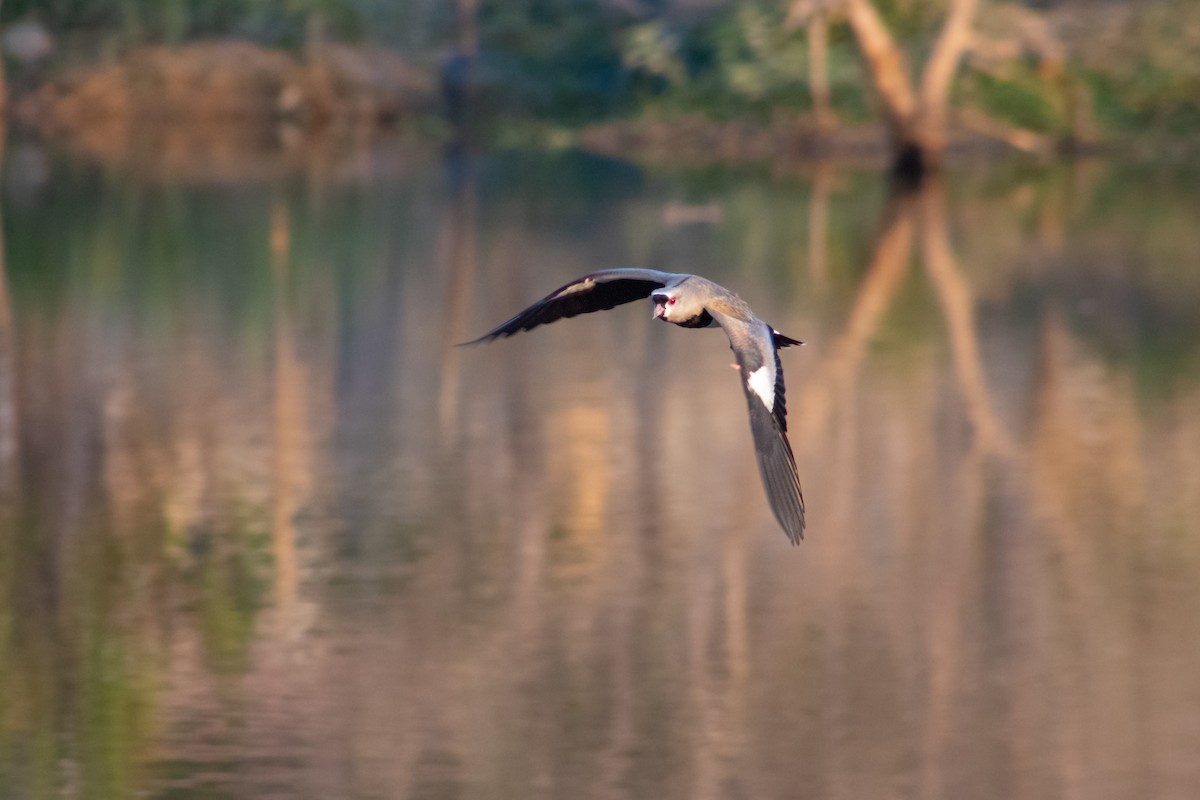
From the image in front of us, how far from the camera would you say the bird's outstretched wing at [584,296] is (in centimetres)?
633

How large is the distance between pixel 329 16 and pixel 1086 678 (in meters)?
42.6

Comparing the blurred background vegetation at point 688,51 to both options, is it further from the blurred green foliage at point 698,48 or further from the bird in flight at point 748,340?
the bird in flight at point 748,340

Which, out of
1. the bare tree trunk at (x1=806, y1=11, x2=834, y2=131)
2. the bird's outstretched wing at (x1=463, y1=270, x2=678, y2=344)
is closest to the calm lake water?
the bird's outstretched wing at (x1=463, y1=270, x2=678, y2=344)

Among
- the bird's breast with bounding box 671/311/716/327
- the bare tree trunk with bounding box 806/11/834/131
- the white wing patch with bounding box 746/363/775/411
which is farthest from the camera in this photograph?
the bare tree trunk with bounding box 806/11/834/131

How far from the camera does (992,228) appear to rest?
29391 mm

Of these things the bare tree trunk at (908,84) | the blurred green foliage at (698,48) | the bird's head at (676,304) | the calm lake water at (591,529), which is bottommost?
the calm lake water at (591,529)

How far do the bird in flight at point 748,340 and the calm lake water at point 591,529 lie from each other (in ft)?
9.14

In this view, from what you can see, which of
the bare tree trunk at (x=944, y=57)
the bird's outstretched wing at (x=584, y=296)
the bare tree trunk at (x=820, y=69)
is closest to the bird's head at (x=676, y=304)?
the bird's outstretched wing at (x=584, y=296)

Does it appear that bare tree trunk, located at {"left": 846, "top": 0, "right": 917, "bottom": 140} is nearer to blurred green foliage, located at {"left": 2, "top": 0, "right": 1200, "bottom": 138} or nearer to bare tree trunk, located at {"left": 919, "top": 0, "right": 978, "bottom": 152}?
bare tree trunk, located at {"left": 919, "top": 0, "right": 978, "bottom": 152}

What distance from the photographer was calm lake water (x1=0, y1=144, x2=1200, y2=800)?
9234mm

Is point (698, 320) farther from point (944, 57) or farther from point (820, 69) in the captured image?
point (820, 69)

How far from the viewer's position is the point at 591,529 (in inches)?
529

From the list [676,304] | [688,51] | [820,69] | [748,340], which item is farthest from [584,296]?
[688,51]

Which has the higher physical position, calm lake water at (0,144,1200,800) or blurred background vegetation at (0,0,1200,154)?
blurred background vegetation at (0,0,1200,154)
